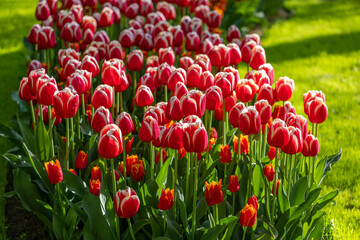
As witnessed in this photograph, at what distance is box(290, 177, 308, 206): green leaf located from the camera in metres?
2.86

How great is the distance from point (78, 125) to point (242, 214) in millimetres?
1408

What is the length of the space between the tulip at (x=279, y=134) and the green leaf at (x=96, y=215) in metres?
0.89

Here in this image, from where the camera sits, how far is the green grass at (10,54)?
4.74 metres

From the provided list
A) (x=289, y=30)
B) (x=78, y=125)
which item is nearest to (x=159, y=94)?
(x=78, y=125)

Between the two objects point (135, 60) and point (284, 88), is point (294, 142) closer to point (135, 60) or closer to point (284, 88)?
point (284, 88)

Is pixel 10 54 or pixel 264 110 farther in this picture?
pixel 10 54

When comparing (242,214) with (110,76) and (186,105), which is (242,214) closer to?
(186,105)

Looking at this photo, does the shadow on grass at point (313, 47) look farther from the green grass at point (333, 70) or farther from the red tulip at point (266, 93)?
the red tulip at point (266, 93)

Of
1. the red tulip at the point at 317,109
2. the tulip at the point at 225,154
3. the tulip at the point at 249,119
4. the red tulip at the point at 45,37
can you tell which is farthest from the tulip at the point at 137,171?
the red tulip at the point at 45,37

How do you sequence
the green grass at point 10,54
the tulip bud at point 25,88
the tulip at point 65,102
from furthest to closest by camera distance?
the green grass at point 10,54, the tulip bud at point 25,88, the tulip at point 65,102

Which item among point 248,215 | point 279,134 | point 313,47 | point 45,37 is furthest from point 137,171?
point 313,47

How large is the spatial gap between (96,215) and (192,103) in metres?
0.73

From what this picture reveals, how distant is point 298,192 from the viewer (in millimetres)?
2879

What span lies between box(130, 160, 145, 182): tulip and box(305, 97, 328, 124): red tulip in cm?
91
